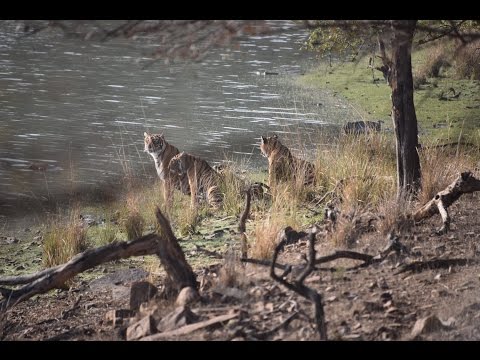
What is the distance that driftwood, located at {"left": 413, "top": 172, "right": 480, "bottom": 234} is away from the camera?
9047 mm

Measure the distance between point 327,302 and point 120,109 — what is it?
1211 cm

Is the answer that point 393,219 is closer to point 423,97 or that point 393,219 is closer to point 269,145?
point 269,145

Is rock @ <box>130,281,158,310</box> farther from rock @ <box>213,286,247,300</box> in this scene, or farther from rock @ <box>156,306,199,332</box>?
rock @ <box>156,306,199,332</box>

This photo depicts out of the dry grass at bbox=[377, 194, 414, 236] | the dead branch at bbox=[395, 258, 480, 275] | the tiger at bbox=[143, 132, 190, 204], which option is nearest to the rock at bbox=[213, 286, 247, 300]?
the dead branch at bbox=[395, 258, 480, 275]

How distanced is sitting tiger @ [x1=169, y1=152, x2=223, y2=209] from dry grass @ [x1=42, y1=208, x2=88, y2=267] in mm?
1475

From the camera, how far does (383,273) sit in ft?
26.9

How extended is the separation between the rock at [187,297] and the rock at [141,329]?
1.16 feet

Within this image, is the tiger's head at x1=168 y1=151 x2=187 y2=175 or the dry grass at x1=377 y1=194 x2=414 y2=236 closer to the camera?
the dry grass at x1=377 y1=194 x2=414 y2=236

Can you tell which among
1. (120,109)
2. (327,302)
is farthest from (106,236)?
(120,109)

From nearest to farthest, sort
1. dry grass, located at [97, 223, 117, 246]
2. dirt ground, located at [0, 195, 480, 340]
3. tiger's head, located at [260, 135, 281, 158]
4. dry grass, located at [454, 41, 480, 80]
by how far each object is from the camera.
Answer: dirt ground, located at [0, 195, 480, 340] < dry grass, located at [97, 223, 117, 246] < tiger's head, located at [260, 135, 281, 158] < dry grass, located at [454, 41, 480, 80]

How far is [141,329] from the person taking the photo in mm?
7375

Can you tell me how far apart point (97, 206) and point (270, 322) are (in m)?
6.48

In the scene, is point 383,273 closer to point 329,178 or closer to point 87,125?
point 329,178

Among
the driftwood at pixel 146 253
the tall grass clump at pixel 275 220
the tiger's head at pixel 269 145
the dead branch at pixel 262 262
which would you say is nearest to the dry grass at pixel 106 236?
the tall grass clump at pixel 275 220
